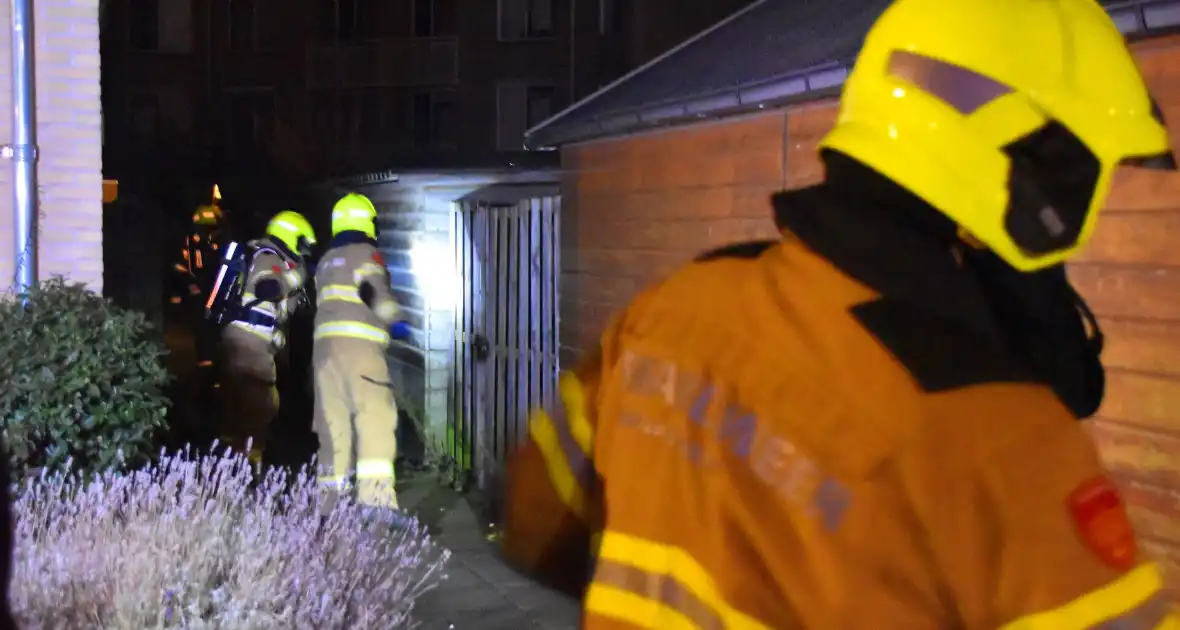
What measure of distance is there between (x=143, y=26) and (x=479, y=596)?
26282 millimetres

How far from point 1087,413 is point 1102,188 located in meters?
0.29

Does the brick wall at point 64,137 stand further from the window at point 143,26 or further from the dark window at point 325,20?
the window at point 143,26

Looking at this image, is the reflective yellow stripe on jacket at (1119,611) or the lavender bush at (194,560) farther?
the lavender bush at (194,560)

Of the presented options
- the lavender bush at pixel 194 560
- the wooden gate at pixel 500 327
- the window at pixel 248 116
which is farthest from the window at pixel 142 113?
the lavender bush at pixel 194 560

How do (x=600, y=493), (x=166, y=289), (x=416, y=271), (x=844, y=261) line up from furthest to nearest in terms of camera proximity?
(x=166, y=289) → (x=416, y=271) → (x=600, y=493) → (x=844, y=261)

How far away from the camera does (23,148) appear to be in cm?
593

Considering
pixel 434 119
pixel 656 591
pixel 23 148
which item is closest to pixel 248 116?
pixel 434 119

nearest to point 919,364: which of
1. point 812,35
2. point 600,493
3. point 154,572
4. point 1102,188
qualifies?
point 1102,188

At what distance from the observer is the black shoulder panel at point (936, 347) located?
1.25m

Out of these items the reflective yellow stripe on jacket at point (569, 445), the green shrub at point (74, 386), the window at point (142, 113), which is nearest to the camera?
the reflective yellow stripe on jacket at point (569, 445)

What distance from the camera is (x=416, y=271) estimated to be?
30.3 ft

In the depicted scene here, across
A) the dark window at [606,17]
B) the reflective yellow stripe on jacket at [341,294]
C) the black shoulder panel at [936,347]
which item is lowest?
the reflective yellow stripe on jacket at [341,294]

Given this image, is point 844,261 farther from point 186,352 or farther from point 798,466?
point 186,352

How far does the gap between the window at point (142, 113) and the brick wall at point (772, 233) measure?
23.9m
